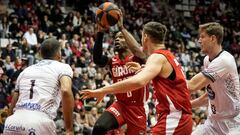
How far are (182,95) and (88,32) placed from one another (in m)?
15.6

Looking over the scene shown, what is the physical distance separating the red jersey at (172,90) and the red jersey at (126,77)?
188 centimetres

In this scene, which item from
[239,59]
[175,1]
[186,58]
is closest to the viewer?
[186,58]

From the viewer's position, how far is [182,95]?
5578 mm

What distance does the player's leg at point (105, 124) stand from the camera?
281 inches

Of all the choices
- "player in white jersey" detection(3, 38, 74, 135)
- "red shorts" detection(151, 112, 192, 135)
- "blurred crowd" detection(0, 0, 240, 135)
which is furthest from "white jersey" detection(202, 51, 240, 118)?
"blurred crowd" detection(0, 0, 240, 135)

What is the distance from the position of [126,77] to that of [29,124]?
247cm

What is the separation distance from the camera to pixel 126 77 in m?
7.61

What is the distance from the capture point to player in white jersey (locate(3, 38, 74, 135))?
18.2 ft

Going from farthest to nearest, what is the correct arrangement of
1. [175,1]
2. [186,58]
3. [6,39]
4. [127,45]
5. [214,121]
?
1. [175,1]
2. [186,58]
3. [6,39]
4. [127,45]
5. [214,121]

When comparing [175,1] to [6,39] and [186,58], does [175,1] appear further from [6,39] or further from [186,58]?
[6,39]

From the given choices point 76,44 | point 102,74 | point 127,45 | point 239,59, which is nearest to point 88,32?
point 76,44

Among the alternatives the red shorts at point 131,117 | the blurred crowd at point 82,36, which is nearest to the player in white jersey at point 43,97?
the red shorts at point 131,117

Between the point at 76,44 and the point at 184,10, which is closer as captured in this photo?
the point at 76,44

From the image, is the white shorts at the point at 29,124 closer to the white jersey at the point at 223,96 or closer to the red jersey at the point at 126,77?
the red jersey at the point at 126,77
